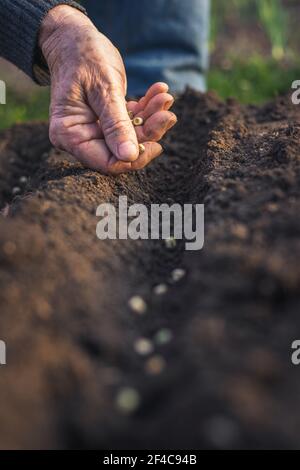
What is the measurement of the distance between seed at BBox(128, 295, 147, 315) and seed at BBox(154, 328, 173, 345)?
0.09 metres

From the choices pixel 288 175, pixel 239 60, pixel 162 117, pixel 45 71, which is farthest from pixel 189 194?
pixel 239 60

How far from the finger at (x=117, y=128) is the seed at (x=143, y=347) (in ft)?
2.70

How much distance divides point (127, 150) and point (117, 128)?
0.32 feet

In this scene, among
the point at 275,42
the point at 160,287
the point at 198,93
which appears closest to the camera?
the point at 160,287

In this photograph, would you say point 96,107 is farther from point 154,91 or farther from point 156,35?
point 156,35

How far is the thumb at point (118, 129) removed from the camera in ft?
6.55

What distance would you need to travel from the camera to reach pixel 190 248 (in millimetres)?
1721

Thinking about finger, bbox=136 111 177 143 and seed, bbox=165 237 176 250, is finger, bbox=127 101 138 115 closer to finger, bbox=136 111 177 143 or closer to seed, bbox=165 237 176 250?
finger, bbox=136 111 177 143

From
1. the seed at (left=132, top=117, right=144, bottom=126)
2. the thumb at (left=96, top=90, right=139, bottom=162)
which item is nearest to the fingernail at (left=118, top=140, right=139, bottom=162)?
the thumb at (left=96, top=90, right=139, bottom=162)

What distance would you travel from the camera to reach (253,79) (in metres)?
4.14

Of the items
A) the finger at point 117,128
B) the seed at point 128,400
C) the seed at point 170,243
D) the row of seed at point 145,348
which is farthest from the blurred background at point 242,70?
the seed at point 128,400

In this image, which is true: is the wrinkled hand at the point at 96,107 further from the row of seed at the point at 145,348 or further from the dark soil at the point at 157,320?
the row of seed at the point at 145,348

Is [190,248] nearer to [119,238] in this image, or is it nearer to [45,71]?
Answer: [119,238]
